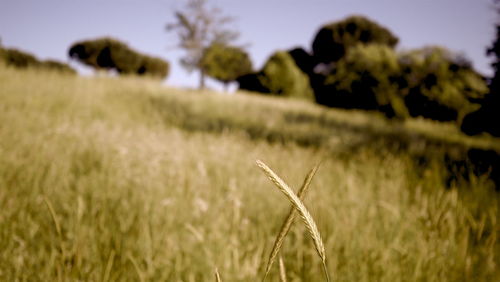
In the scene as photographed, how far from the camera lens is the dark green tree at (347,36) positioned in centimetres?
2800

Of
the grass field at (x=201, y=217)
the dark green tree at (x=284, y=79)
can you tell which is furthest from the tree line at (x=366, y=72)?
the grass field at (x=201, y=217)

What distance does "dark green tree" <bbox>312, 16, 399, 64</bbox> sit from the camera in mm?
28000

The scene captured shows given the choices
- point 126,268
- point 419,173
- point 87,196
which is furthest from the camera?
point 419,173

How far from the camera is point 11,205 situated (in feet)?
4.85

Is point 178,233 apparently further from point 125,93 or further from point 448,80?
point 448,80

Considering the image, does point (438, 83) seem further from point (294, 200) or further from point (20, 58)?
point (20, 58)

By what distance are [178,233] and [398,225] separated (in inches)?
53.6

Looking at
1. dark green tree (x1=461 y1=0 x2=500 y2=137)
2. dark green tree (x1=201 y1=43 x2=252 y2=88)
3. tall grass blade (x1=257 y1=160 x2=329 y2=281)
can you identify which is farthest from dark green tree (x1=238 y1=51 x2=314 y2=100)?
tall grass blade (x1=257 y1=160 x2=329 y2=281)

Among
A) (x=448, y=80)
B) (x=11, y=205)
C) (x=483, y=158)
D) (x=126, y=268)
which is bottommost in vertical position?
Answer: (x=126, y=268)

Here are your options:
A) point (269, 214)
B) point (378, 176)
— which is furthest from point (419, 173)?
point (269, 214)

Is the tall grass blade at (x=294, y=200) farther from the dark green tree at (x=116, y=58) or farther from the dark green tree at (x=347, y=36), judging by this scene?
the dark green tree at (x=347, y=36)

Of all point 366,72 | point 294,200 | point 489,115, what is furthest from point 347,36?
point 294,200

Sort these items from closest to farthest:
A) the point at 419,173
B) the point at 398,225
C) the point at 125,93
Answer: the point at 398,225
the point at 419,173
the point at 125,93

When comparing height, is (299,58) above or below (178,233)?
above
